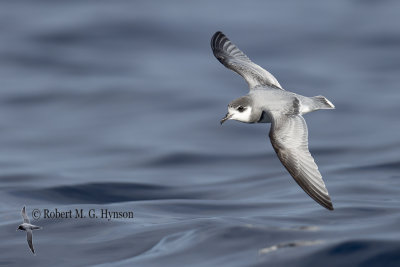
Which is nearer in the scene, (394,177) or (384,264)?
(384,264)

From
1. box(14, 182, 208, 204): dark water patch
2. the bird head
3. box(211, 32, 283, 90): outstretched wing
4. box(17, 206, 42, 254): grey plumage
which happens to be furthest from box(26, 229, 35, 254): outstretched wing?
box(211, 32, 283, 90): outstretched wing

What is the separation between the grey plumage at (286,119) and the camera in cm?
838

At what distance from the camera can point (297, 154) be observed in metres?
8.72

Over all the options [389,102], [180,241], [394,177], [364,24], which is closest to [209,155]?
[394,177]

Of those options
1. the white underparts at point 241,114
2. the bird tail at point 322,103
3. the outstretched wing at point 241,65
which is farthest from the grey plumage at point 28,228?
the bird tail at point 322,103

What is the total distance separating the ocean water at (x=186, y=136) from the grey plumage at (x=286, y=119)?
24.4 inches

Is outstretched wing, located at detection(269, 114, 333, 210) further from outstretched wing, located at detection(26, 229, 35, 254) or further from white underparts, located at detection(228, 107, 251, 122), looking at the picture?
outstretched wing, located at detection(26, 229, 35, 254)

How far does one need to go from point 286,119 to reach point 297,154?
0.58 meters

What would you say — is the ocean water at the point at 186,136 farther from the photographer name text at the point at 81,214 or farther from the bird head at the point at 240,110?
the bird head at the point at 240,110

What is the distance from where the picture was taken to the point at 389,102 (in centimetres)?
1766

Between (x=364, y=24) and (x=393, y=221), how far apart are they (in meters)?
13.6

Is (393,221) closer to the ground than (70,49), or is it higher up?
closer to the ground

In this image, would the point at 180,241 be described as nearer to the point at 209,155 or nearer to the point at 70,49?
the point at 209,155

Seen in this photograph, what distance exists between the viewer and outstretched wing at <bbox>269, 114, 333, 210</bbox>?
8.25 metres
